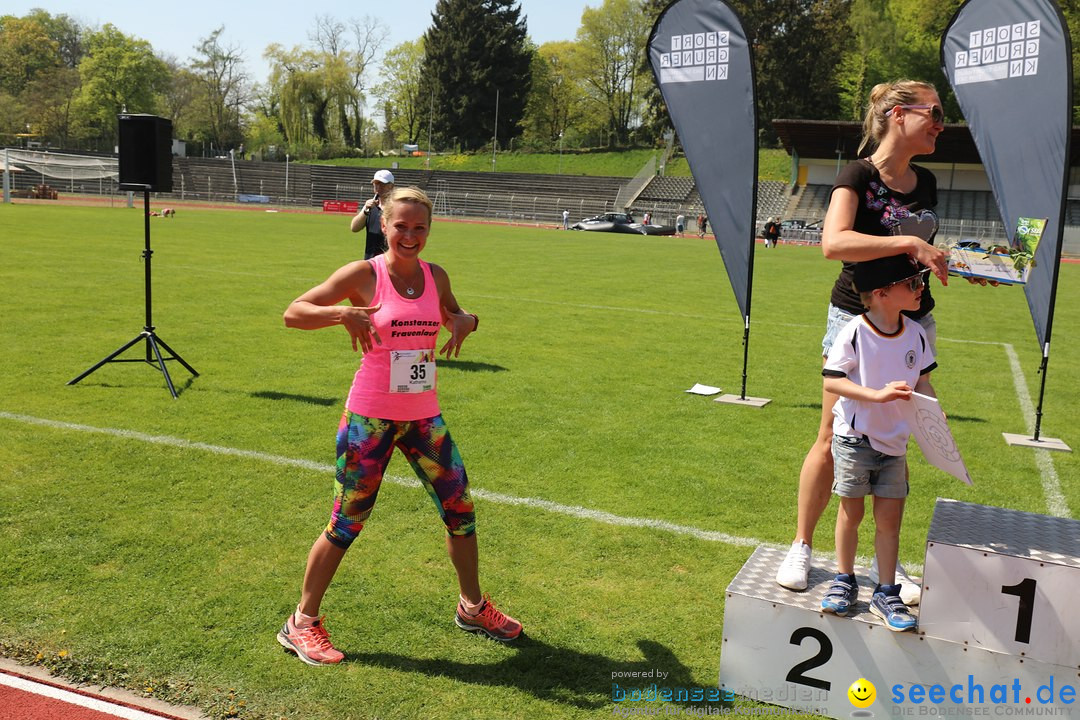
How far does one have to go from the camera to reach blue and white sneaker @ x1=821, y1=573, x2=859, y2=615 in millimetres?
3270

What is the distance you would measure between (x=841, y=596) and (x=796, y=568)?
0.76 feet

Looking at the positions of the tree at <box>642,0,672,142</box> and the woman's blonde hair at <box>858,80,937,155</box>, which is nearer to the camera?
the woman's blonde hair at <box>858,80,937,155</box>

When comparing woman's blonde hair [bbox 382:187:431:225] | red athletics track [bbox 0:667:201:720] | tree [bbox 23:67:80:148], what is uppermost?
tree [bbox 23:67:80:148]

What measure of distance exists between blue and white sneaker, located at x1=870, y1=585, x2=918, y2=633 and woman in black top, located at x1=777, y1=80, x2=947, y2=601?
0.28m

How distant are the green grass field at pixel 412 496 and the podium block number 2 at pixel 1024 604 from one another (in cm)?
118

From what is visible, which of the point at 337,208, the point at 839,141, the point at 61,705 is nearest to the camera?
the point at 61,705

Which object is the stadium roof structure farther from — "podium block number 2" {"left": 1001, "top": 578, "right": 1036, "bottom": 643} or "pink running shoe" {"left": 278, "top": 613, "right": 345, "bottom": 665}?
"pink running shoe" {"left": 278, "top": 613, "right": 345, "bottom": 665}

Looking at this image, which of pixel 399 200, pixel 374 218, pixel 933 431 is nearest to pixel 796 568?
pixel 933 431

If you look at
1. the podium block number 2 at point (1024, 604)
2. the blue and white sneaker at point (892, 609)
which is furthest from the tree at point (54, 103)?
the podium block number 2 at point (1024, 604)

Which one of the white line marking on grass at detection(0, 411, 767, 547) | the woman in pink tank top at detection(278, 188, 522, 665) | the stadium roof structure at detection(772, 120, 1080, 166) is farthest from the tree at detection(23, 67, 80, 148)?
the woman in pink tank top at detection(278, 188, 522, 665)

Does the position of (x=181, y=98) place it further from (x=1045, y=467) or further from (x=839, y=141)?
(x=1045, y=467)

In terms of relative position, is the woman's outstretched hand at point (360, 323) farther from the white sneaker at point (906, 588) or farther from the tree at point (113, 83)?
the tree at point (113, 83)

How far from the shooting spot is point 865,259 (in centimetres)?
342

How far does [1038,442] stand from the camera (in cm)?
752
